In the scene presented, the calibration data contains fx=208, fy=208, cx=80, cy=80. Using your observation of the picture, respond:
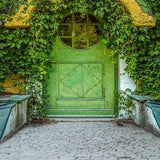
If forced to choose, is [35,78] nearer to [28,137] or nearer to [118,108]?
[28,137]

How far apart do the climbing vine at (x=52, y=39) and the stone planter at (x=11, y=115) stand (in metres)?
0.40

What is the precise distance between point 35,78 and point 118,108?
183 centimetres

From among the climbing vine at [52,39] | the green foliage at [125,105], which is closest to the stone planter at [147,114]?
the green foliage at [125,105]

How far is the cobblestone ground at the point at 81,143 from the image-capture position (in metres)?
2.62

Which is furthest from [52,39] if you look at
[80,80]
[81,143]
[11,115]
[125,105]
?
[81,143]

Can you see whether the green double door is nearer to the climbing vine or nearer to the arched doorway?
the arched doorway

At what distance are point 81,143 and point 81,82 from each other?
173cm

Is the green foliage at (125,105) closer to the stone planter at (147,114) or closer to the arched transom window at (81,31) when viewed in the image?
the stone planter at (147,114)

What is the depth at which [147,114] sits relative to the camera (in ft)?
11.7

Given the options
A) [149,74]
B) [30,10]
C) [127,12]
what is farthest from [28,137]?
[127,12]

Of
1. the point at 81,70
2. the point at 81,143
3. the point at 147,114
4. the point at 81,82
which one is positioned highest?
the point at 81,70

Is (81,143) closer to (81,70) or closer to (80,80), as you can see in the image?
(80,80)

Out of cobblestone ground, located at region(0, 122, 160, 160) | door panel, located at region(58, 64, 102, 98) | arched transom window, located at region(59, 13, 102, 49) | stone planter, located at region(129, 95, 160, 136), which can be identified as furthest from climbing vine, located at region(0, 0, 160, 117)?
cobblestone ground, located at region(0, 122, 160, 160)

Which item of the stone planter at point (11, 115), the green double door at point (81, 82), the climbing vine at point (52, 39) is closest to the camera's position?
the stone planter at point (11, 115)
